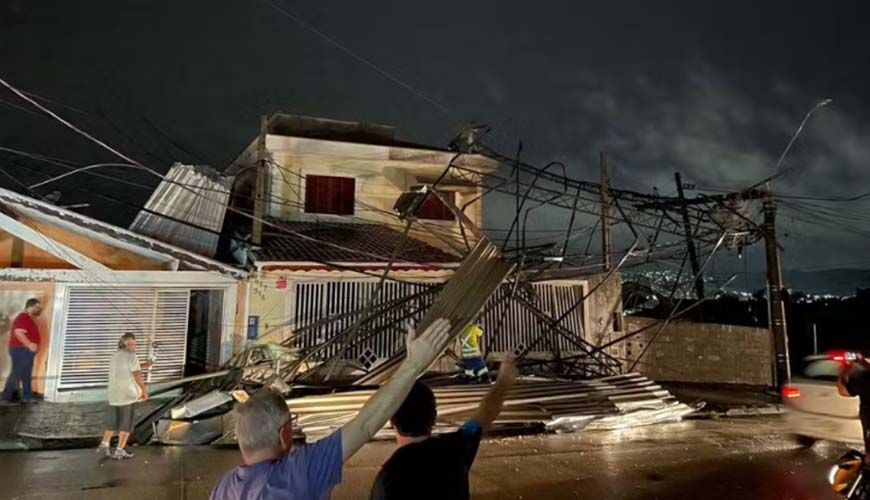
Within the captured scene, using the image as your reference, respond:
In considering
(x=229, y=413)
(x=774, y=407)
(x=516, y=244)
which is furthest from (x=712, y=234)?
(x=229, y=413)

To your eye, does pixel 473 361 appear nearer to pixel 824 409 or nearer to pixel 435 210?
pixel 824 409

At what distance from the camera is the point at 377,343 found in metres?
11.2

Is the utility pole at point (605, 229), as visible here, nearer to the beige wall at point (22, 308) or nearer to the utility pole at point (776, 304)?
the utility pole at point (776, 304)

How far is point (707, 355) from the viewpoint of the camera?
1569 cm

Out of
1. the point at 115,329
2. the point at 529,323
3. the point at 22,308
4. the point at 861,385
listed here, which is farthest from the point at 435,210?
the point at 861,385

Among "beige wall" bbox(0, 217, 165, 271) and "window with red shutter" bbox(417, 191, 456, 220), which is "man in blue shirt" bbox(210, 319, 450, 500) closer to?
"beige wall" bbox(0, 217, 165, 271)

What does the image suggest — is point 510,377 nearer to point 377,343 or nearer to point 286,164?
point 377,343

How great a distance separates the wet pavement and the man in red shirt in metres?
2.35

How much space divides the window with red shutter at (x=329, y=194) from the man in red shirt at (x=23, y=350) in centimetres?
647

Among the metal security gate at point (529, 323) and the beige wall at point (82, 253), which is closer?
the beige wall at point (82, 253)

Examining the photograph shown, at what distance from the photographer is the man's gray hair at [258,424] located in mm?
2016

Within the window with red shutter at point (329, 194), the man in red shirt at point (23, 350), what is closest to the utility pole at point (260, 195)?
the window with red shutter at point (329, 194)

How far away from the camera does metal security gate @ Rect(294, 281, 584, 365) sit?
35.1ft

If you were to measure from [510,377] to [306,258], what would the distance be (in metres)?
7.85
